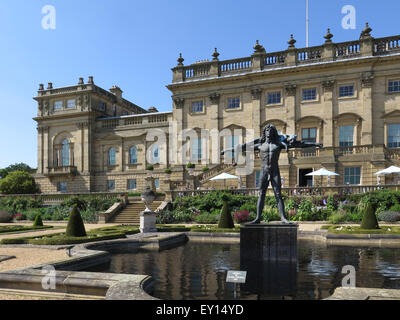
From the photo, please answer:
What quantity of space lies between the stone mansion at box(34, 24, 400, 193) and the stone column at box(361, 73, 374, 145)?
0.08m

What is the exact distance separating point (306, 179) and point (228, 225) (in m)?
16.3

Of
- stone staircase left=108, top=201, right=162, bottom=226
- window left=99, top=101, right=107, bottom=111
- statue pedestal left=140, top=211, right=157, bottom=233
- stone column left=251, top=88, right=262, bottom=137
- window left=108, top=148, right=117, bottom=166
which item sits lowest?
stone staircase left=108, top=201, right=162, bottom=226

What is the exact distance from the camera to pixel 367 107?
3075 centimetres

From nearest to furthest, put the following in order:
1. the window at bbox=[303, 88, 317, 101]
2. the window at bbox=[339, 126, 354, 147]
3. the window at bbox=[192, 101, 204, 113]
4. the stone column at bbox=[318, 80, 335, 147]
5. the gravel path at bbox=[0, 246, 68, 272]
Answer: the gravel path at bbox=[0, 246, 68, 272], the window at bbox=[339, 126, 354, 147], the stone column at bbox=[318, 80, 335, 147], the window at bbox=[303, 88, 317, 101], the window at bbox=[192, 101, 204, 113]

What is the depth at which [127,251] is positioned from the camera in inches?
517

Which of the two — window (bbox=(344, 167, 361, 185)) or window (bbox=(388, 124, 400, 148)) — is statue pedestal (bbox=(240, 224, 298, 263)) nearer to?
window (bbox=(344, 167, 361, 185))

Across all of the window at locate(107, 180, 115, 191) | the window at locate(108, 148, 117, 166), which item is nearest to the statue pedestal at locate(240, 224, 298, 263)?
the window at locate(107, 180, 115, 191)

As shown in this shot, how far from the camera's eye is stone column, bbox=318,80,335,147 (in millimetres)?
31828

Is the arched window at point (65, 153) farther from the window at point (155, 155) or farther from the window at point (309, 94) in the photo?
the window at point (309, 94)

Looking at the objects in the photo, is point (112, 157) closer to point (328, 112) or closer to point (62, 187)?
point (62, 187)

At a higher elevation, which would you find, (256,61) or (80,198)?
(256,61)
